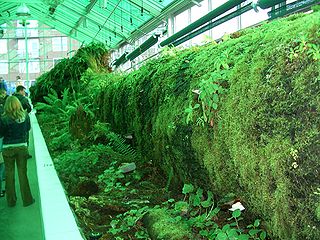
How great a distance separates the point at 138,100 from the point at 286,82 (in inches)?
101

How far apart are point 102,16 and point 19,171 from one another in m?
15.8

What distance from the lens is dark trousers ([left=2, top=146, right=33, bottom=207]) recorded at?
678 cm

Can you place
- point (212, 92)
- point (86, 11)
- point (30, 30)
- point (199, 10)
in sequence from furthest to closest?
point (30, 30), point (86, 11), point (199, 10), point (212, 92)

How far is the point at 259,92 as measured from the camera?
200 centimetres

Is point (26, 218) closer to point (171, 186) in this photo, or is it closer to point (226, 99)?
point (171, 186)

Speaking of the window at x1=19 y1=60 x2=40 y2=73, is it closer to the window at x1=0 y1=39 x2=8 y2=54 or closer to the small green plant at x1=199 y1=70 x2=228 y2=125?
the window at x1=0 y1=39 x2=8 y2=54

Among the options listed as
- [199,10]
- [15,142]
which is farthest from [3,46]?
[15,142]

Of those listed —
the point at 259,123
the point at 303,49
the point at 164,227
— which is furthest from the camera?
the point at 164,227

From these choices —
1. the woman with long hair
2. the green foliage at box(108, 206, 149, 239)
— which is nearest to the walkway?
the woman with long hair

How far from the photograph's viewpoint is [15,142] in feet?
21.8

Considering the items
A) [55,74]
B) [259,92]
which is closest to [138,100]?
[259,92]

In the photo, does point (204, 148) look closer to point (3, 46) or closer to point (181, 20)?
point (181, 20)

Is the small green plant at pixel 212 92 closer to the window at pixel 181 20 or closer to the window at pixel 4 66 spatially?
the window at pixel 181 20

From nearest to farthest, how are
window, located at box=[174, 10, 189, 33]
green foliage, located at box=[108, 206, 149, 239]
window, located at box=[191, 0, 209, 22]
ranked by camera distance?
1. green foliage, located at box=[108, 206, 149, 239]
2. window, located at box=[191, 0, 209, 22]
3. window, located at box=[174, 10, 189, 33]
